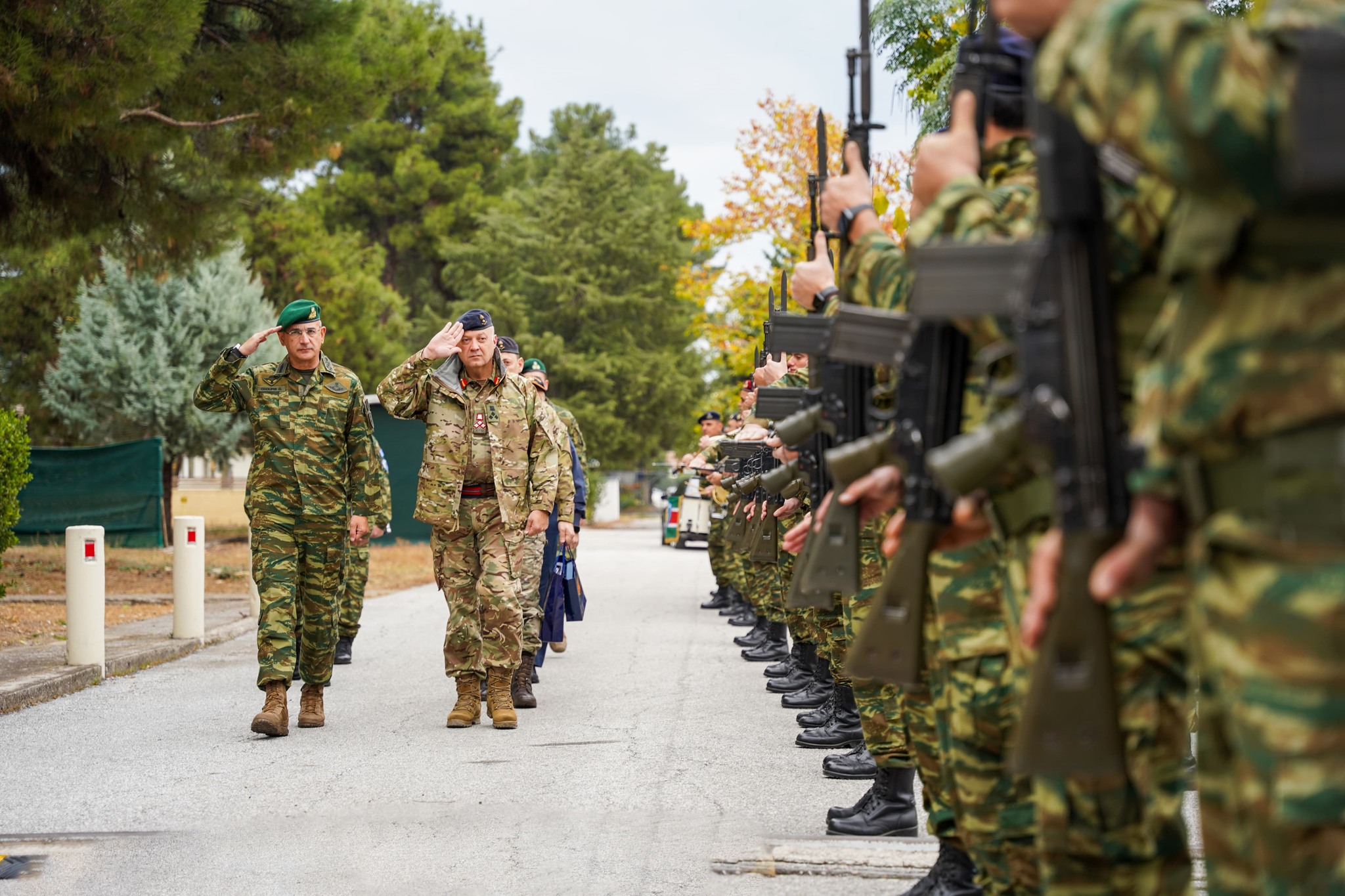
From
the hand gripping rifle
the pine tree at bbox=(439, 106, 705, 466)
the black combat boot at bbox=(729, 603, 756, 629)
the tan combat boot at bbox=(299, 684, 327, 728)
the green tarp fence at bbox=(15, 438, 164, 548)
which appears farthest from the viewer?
the pine tree at bbox=(439, 106, 705, 466)

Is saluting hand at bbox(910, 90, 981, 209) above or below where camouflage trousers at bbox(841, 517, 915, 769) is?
above

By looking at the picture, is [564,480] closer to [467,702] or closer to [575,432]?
[467,702]

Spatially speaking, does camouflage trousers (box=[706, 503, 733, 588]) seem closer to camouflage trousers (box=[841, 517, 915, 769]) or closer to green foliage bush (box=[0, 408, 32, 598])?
green foliage bush (box=[0, 408, 32, 598])

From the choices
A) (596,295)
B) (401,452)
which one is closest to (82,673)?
(401,452)

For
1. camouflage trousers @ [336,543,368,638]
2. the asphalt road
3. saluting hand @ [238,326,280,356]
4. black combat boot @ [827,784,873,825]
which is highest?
saluting hand @ [238,326,280,356]

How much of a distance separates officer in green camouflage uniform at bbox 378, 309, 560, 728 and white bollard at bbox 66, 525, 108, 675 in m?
2.79

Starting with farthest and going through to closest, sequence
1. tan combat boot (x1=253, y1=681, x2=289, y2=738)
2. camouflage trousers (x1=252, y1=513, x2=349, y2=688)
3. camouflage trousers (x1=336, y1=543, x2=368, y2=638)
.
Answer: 1. camouflage trousers (x1=336, y1=543, x2=368, y2=638)
2. camouflage trousers (x1=252, y1=513, x2=349, y2=688)
3. tan combat boot (x1=253, y1=681, x2=289, y2=738)

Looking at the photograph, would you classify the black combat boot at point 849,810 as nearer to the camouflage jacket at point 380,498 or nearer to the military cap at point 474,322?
the military cap at point 474,322

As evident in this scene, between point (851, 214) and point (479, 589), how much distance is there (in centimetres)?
453

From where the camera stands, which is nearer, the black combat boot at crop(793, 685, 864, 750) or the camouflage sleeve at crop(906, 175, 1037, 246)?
the camouflage sleeve at crop(906, 175, 1037, 246)

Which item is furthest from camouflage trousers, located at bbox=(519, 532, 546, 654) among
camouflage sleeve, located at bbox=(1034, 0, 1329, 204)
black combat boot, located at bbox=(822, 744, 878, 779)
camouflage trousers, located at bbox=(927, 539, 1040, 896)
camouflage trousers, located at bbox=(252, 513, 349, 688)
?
camouflage sleeve, located at bbox=(1034, 0, 1329, 204)

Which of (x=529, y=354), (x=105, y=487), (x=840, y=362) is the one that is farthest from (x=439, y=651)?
(x=529, y=354)

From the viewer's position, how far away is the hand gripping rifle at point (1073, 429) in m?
2.48

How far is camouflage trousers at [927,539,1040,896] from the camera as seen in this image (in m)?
3.20
